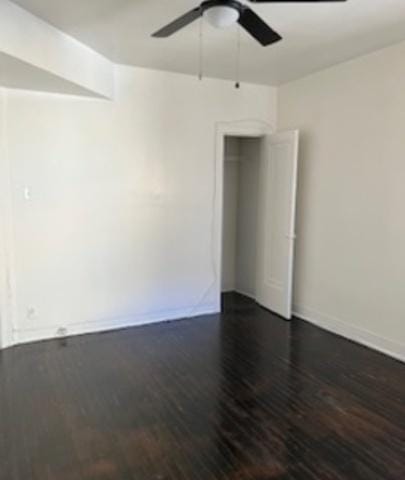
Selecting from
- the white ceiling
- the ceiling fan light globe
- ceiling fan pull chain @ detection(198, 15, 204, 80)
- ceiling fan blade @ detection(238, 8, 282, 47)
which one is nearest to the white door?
the white ceiling

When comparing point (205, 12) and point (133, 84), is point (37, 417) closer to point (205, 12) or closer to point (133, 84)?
point (205, 12)

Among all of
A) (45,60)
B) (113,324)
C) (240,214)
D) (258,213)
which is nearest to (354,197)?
(258,213)

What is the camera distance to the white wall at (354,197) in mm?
3662

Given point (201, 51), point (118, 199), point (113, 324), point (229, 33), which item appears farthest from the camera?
point (113, 324)

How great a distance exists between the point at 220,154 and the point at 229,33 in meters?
1.66

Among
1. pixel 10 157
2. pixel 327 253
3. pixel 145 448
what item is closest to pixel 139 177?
pixel 10 157

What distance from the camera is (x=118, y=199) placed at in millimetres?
4336

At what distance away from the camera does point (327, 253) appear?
444 centimetres

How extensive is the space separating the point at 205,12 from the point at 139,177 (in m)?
2.23

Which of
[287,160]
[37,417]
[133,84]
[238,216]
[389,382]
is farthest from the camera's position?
[238,216]

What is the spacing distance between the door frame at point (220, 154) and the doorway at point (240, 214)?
393mm

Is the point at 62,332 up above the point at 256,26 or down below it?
below

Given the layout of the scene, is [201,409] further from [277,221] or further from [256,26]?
[277,221]

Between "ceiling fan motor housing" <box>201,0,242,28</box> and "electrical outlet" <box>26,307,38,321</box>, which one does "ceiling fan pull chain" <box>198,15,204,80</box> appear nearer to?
"ceiling fan motor housing" <box>201,0,242,28</box>
